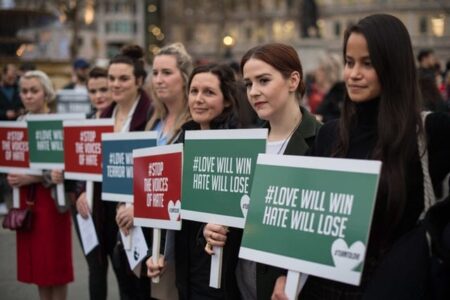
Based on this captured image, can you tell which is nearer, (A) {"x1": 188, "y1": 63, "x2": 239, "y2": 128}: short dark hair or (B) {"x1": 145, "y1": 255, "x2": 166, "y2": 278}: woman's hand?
(B) {"x1": 145, "y1": 255, "x2": 166, "y2": 278}: woman's hand

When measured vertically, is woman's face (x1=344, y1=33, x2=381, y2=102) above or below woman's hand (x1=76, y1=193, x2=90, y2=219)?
above

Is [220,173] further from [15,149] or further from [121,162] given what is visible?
[15,149]

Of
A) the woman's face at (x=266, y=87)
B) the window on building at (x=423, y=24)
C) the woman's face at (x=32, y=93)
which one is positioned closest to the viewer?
the woman's face at (x=266, y=87)

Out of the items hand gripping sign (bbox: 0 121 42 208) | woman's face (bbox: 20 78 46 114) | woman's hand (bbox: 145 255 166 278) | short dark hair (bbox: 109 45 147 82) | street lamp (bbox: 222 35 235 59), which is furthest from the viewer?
street lamp (bbox: 222 35 235 59)

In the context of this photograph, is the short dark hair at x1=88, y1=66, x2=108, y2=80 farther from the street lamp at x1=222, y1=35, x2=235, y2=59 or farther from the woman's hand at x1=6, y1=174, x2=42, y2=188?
the street lamp at x1=222, y1=35, x2=235, y2=59

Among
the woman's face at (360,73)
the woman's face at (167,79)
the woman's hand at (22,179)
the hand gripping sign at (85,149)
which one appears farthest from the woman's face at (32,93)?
the woman's face at (360,73)

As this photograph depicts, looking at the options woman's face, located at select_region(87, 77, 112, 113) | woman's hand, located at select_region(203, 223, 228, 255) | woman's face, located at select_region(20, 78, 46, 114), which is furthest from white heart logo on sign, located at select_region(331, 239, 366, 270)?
woman's face, located at select_region(87, 77, 112, 113)

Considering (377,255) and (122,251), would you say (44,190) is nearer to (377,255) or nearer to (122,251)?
(122,251)

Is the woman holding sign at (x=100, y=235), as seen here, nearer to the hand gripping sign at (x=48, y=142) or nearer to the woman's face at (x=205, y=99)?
the hand gripping sign at (x=48, y=142)

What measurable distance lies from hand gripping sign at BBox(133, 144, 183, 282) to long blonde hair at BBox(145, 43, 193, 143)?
59 centimetres

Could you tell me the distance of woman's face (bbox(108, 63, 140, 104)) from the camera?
5.40 m

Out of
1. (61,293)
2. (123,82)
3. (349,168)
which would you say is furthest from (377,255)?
(61,293)

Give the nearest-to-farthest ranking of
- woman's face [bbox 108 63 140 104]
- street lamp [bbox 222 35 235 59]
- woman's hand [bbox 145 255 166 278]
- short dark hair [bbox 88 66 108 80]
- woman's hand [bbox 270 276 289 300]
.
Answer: woman's hand [bbox 270 276 289 300] < woman's hand [bbox 145 255 166 278] < woman's face [bbox 108 63 140 104] < short dark hair [bbox 88 66 108 80] < street lamp [bbox 222 35 235 59]

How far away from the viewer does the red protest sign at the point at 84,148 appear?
5172mm
